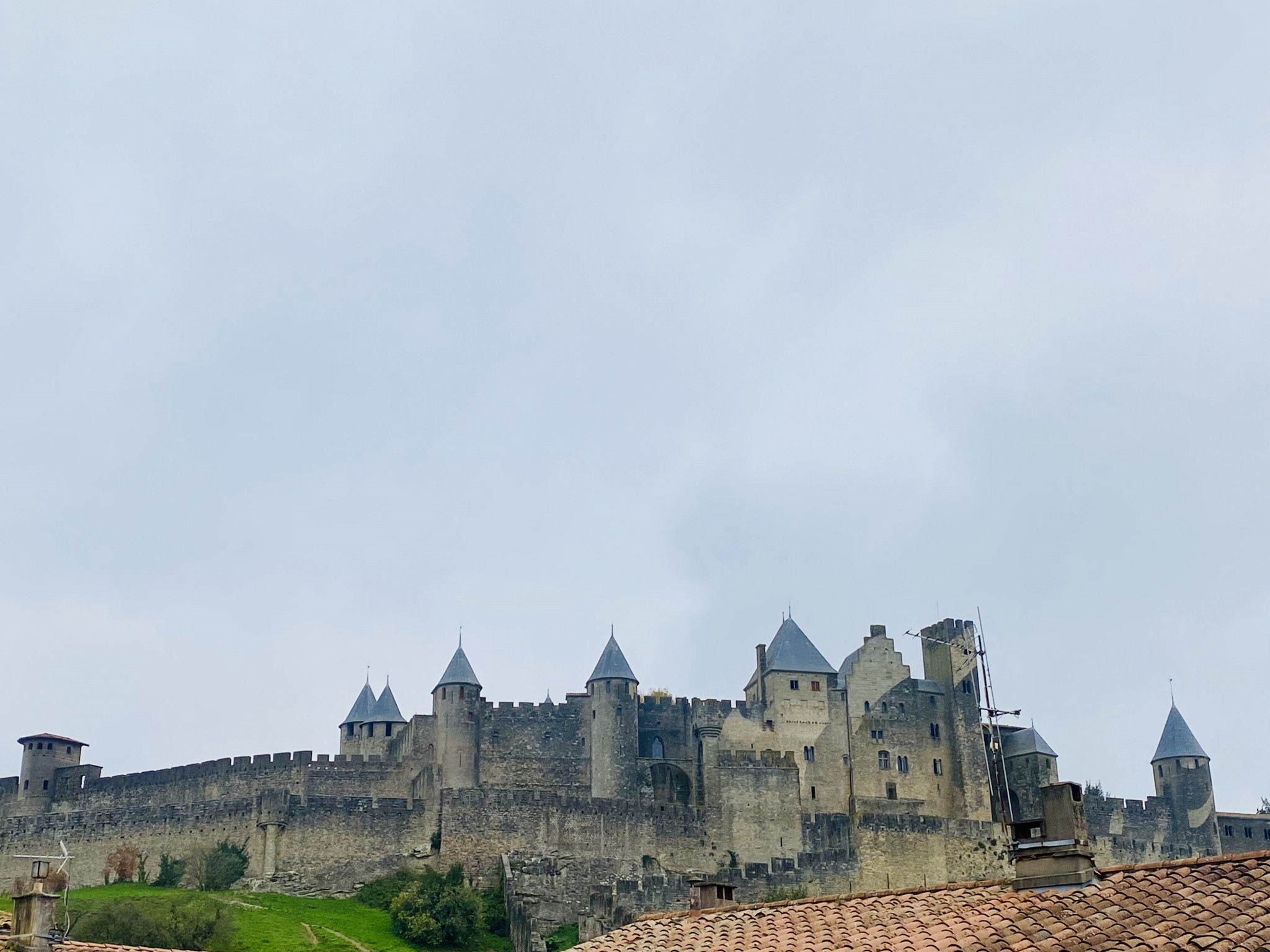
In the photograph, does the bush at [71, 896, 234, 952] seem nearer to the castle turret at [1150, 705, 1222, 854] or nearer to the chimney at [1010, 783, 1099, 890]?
the chimney at [1010, 783, 1099, 890]

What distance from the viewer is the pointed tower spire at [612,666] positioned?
236 feet

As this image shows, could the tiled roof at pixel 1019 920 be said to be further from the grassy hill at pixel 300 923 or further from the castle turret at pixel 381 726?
the castle turret at pixel 381 726

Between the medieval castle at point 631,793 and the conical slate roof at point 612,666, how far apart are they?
14cm

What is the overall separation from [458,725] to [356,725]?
22.8ft

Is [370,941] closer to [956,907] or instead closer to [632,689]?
[632,689]

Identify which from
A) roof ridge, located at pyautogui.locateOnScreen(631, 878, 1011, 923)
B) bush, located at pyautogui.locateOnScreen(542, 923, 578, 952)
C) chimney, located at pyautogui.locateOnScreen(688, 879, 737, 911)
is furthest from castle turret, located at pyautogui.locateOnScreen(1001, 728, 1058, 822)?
roof ridge, located at pyautogui.locateOnScreen(631, 878, 1011, 923)

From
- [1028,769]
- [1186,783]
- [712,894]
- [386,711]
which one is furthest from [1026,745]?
[712,894]

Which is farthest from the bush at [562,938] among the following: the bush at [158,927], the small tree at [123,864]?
the small tree at [123,864]

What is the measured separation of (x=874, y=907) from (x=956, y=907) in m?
1.24

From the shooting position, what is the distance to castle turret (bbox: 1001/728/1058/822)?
253ft

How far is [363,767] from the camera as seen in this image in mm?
70000

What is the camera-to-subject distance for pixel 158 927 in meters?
50.5

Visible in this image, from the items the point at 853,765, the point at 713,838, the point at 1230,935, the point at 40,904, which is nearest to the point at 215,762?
the point at 713,838

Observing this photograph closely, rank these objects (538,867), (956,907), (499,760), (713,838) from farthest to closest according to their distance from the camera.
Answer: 1. (499,760)
2. (713,838)
3. (538,867)
4. (956,907)
